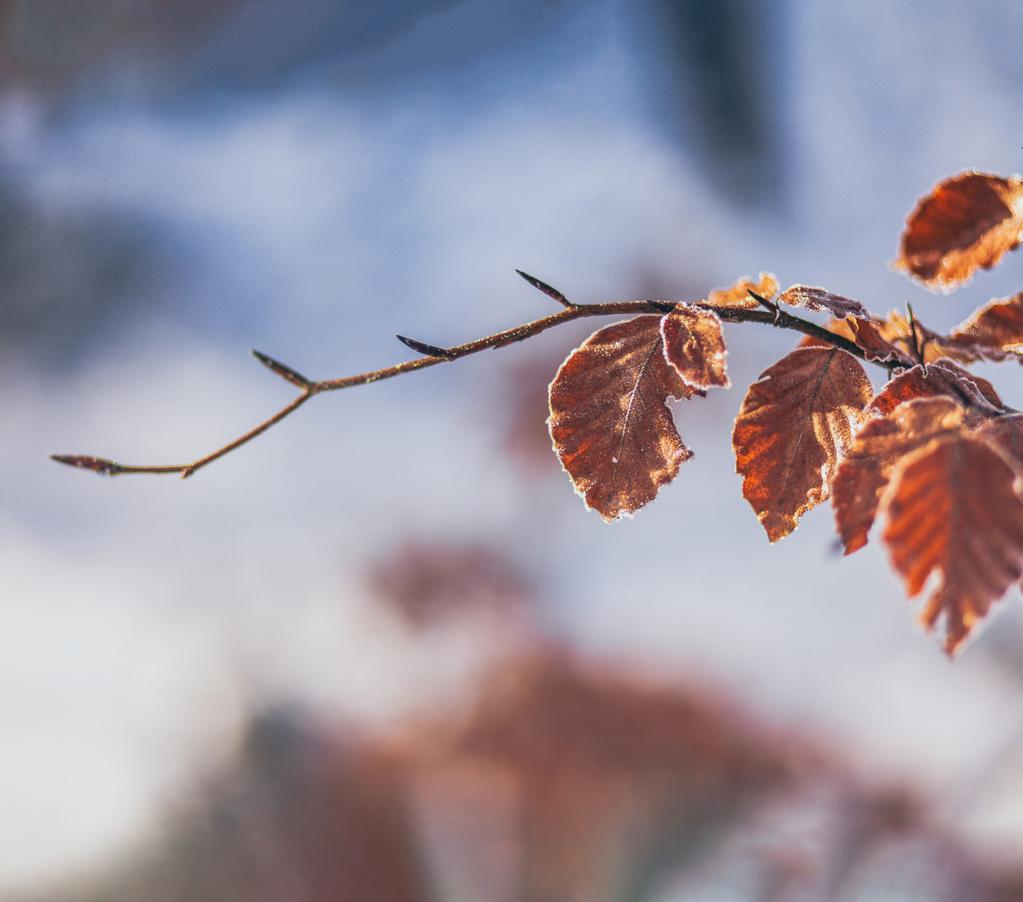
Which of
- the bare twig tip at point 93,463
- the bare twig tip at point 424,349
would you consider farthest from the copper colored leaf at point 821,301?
the bare twig tip at point 93,463

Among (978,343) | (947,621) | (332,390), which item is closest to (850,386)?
(978,343)

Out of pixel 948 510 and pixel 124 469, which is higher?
pixel 948 510

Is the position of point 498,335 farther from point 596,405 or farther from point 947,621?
point 947,621

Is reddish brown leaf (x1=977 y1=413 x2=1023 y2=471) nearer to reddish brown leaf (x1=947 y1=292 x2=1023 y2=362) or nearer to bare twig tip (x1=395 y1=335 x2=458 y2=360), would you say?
reddish brown leaf (x1=947 y1=292 x2=1023 y2=362)

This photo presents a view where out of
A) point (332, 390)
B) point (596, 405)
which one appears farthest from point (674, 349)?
point (332, 390)

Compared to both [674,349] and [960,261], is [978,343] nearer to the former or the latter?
[960,261]

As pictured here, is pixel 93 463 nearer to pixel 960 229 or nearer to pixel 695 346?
pixel 695 346

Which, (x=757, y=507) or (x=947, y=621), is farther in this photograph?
(x=757, y=507)
